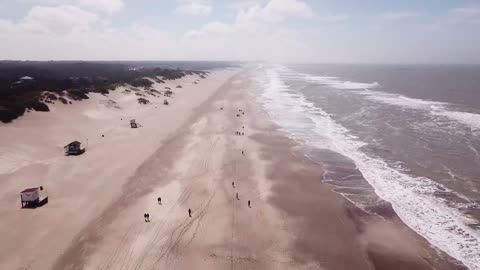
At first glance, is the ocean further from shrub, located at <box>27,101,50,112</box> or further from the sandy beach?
shrub, located at <box>27,101,50,112</box>

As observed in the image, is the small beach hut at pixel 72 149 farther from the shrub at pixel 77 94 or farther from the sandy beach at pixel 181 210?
the shrub at pixel 77 94

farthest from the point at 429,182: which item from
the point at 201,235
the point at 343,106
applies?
the point at 343,106

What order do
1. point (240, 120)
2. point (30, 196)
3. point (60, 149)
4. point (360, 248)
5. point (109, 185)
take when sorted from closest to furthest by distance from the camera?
point (360, 248)
point (30, 196)
point (109, 185)
point (60, 149)
point (240, 120)

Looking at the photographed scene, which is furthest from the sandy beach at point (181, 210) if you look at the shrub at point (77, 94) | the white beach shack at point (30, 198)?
the shrub at point (77, 94)

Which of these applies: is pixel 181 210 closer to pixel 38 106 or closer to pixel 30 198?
pixel 30 198

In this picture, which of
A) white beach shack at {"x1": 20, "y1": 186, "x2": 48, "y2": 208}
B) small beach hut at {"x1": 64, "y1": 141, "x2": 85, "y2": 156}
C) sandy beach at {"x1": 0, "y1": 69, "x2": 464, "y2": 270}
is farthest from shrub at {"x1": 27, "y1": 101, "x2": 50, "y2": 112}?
white beach shack at {"x1": 20, "y1": 186, "x2": 48, "y2": 208}

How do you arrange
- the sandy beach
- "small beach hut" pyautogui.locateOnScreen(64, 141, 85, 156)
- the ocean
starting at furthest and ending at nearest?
"small beach hut" pyautogui.locateOnScreen(64, 141, 85, 156) < the ocean < the sandy beach

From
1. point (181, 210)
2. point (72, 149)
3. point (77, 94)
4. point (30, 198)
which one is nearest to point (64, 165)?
point (72, 149)

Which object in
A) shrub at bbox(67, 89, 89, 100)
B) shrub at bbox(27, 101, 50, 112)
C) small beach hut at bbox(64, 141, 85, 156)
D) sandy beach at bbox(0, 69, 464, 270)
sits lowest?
sandy beach at bbox(0, 69, 464, 270)

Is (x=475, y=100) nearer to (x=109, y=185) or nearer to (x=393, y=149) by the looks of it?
(x=393, y=149)
